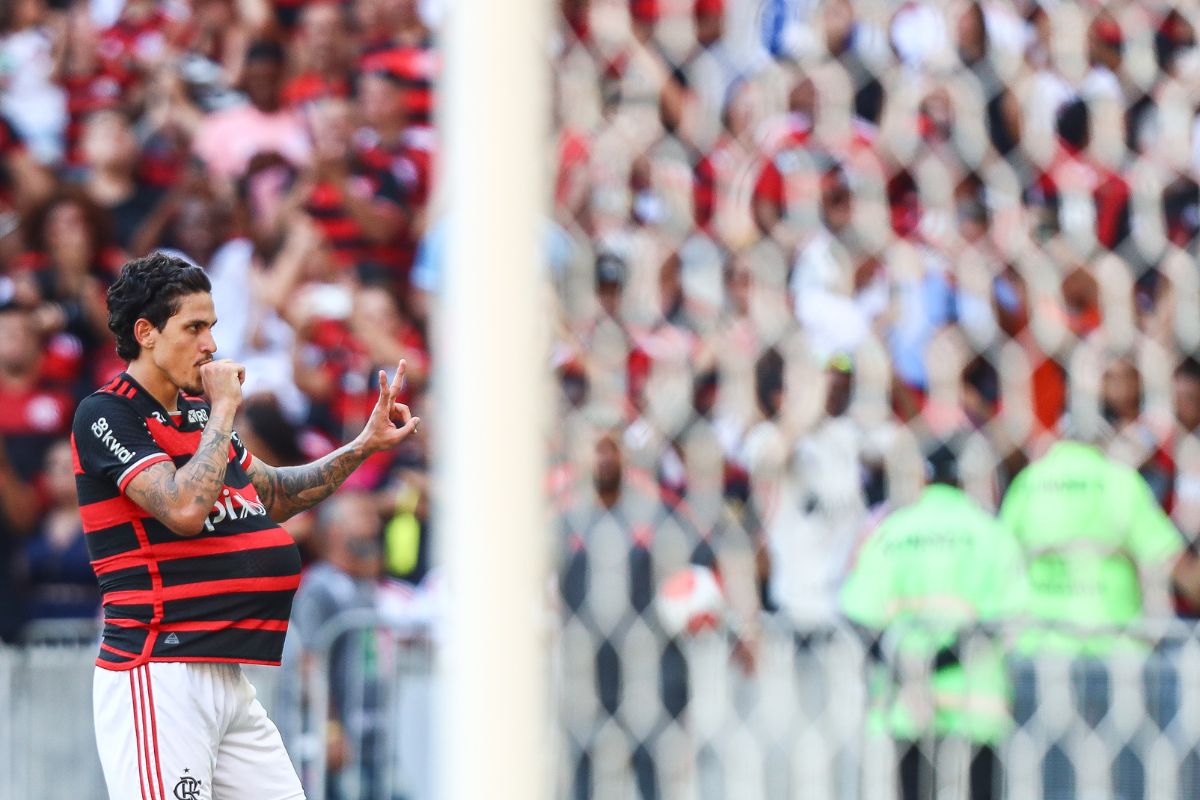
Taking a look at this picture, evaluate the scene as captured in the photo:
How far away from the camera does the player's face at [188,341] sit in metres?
1.94

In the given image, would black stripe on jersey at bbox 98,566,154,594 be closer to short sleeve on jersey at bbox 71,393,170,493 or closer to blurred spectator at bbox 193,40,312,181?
short sleeve on jersey at bbox 71,393,170,493

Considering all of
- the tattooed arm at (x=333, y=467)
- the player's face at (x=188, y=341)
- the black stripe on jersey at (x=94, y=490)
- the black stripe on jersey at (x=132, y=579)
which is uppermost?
the player's face at (x=188, y=341)

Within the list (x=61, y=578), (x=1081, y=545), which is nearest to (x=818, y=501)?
(x=1081, y=545)

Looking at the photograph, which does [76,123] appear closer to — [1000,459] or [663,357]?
[1000,459]

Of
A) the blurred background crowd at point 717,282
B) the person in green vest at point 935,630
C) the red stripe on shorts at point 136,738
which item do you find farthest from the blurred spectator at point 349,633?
the red stripe on shorts at point 136,738

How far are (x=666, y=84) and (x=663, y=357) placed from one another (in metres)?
0.34

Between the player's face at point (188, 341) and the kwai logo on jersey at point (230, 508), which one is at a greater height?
the player's face at point (188, 341)

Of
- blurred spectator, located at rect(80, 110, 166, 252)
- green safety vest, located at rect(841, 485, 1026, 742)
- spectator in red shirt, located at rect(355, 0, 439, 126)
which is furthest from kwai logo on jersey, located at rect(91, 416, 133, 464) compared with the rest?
blurred spectator, located at rect(80, 110, 166, 252)

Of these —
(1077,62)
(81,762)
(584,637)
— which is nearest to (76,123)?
(81,762)

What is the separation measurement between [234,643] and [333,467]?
8.9 inches

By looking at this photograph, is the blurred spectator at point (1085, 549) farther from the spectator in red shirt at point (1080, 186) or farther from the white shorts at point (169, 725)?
the white shorts at point (169, 725)

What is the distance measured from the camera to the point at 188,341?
1.96m

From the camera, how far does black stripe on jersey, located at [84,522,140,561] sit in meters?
1.96

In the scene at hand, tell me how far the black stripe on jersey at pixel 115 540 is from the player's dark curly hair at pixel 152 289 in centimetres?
22
